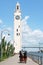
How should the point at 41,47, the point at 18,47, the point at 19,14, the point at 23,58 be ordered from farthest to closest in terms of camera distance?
the point at 41,47 < the point at 19,14 < the point at 18,47 < the point at 23,58

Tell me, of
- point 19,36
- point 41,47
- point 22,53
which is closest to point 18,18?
point 19,36

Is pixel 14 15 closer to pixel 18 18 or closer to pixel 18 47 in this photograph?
pixel 18 18

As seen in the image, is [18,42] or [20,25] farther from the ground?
[20,25]

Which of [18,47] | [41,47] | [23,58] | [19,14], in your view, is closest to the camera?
[23,58]

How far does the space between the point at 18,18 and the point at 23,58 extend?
295 ft

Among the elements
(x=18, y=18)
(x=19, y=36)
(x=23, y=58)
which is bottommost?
(x=23, y=58)

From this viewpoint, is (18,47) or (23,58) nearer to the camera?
(23,58)

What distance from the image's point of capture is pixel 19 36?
391ft

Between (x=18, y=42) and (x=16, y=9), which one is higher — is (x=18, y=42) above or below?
below

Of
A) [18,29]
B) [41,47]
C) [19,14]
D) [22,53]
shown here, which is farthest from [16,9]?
[22,53]

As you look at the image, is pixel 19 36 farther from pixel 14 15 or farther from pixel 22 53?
pixel 22 53

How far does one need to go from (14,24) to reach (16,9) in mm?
8628

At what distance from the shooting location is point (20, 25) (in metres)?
122

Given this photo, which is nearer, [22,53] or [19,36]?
[22,53]
